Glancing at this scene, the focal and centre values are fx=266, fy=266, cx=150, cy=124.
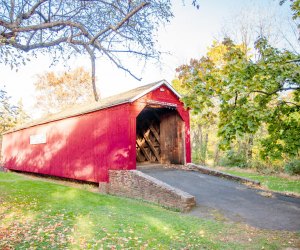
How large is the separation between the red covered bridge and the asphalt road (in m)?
2.39

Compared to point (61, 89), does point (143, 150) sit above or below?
below

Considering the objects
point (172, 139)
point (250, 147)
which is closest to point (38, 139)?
point (172, 139)

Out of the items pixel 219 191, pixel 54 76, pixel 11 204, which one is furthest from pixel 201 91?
pixel 54 76

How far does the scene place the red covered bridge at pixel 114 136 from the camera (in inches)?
487

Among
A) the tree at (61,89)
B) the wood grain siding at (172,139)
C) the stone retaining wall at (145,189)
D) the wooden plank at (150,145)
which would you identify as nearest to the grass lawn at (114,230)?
the stone retaining wall at (145,189)

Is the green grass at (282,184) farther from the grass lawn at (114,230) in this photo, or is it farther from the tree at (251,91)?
the tree at (251,91)

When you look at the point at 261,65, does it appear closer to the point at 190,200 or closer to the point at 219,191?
the point at 190,200

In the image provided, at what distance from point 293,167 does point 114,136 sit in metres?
12.3

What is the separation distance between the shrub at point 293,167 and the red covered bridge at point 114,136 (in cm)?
752

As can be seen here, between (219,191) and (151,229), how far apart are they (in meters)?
4.93

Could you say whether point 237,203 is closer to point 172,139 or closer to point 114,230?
point 114,230

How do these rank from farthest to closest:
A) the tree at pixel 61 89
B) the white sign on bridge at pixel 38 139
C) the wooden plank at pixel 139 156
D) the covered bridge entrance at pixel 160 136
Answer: the tree at pixel 61 89, the white sign on bridge at pixel 38 139, the wooden plank at pixel 139 156, the covered bridge entrance at pixel 160 136

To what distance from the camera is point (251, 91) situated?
5.88 m

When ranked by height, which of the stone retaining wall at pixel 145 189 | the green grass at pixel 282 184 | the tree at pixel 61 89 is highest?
the tree at pixel 61 89
